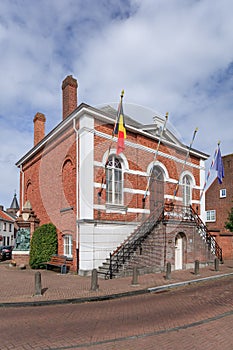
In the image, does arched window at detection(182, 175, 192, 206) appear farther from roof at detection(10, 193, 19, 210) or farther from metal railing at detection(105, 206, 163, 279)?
roof at detection(10, 193, 19, 210)

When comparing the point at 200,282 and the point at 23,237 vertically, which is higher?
the point at 23,237

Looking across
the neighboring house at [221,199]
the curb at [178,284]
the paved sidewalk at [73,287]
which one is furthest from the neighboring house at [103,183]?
the neighboring house at [221,199]

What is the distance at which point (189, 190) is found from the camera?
21.3m

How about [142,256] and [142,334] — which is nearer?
[142,334]

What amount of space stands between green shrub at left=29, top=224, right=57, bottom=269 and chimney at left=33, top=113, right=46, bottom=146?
8.34 meters

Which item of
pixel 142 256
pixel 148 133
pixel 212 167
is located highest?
pixel 148 133

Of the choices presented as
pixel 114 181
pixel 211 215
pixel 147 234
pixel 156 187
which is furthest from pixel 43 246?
pixel 211 215

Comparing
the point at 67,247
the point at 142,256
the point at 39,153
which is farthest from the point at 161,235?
the point at 39,153

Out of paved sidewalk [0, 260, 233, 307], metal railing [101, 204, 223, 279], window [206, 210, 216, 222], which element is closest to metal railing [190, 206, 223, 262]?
metal railing [101, 204, 223, 279]

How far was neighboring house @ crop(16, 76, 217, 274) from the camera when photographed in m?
14.8

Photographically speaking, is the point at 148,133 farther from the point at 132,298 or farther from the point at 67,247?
the point at 132,298

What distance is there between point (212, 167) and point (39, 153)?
1111 cm

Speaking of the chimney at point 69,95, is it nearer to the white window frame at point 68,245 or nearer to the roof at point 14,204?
the white window frame at point 68,245

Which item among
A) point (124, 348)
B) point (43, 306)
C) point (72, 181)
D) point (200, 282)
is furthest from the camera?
point (72, 181)
